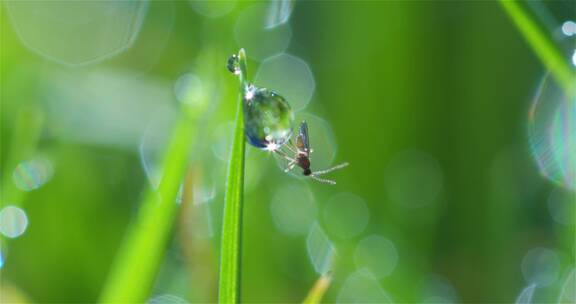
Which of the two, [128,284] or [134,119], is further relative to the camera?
[134,119]

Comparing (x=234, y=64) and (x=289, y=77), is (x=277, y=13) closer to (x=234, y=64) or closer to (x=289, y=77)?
(x=289, y=77)

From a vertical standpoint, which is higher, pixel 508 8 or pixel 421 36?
pixel 508 8

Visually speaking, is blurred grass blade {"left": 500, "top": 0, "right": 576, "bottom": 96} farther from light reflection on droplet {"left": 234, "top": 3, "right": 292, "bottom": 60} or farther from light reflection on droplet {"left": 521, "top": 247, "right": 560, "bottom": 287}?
light reflection on droplet {"left": 234, "top": 3, "right": 292, "bottom": 60}

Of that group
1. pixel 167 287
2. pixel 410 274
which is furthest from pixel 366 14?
pixel 167 287

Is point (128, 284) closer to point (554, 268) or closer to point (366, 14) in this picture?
point (554, 268)

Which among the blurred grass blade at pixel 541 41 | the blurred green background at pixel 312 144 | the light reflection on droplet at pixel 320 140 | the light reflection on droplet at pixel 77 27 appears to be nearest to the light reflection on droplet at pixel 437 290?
the blurred green background at pixel 312 144

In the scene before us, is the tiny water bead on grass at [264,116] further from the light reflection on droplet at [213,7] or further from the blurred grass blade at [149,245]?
the light reflection on droplet at [213,7]
